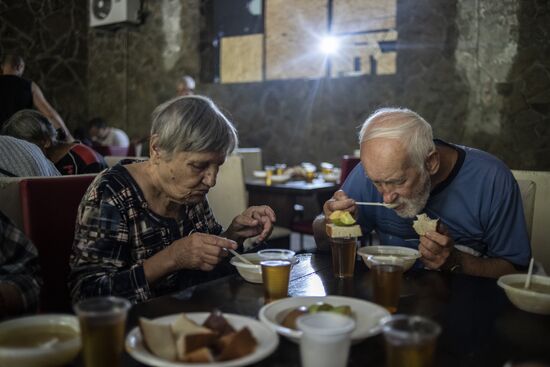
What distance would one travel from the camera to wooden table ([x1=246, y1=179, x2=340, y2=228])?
13.7 feet

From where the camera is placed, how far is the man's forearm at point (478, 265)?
68.7 inches

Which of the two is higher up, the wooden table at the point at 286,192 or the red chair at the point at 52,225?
the red chair at the point at 52,225

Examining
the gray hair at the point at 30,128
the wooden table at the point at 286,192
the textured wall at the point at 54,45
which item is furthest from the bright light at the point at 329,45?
the textured wall at the point at 54,45

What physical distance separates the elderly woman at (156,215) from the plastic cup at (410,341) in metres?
0.74

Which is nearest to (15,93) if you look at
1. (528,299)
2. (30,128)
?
(30,128)

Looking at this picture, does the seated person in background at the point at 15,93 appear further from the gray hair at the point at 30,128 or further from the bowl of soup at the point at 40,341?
the bowl of soup at the point at 40,341

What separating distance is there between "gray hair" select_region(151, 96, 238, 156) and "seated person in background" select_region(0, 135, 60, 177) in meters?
0.96

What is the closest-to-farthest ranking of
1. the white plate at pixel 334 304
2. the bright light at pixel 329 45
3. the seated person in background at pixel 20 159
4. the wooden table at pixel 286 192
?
1. the white plate at pixel 334 304
2. the seated person in background at pixel 20 159
3. the wooden table at pixel 286 192
4. the bright light at pixel 329 45

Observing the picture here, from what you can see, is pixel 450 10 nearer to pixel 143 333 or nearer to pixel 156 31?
pixel 156 31

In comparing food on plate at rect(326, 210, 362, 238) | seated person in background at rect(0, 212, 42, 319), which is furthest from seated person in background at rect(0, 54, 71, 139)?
food on plate at rect(326, 210, 362, 238)

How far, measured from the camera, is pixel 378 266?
1.31 metres

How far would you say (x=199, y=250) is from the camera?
156cm

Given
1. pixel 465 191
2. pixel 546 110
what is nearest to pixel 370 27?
pixel 546 110

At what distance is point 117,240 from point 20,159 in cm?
102
